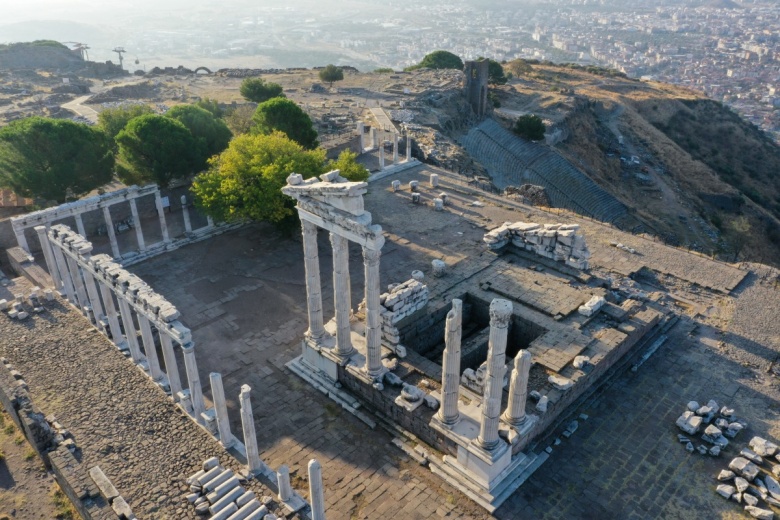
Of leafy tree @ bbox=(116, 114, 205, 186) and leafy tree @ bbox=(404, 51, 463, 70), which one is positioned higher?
leafy tree @ bbox=(116, 114, 205, 186)

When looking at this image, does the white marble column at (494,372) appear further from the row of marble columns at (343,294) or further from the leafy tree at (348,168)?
the leafy tree at (348,168)

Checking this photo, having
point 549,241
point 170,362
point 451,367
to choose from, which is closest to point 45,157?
point 170,362

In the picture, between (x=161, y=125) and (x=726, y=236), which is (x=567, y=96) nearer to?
(x=726, y=236)

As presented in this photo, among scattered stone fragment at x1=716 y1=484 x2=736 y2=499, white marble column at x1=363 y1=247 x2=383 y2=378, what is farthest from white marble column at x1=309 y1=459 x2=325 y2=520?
scattered stone fragment at x1=716 y1=484 x2=736 y2=499

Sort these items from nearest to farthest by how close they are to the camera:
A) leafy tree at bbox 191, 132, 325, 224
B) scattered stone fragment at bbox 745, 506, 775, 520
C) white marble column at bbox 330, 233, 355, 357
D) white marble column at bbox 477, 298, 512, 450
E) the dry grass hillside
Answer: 1. white marble column at bbox 477, 298, 512, 450
2. scattered stone fragment at bbox 745, 506, 775, 520
3. white marble column at bbox 330, 233, 355, 357
4. leafy tree at bbox 191, 132, 325, 224
5. the dry grass hillside

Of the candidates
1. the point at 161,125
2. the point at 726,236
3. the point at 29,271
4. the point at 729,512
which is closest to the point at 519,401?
the point at 729,512

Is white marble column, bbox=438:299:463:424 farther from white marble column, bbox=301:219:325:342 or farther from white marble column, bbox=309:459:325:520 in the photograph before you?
white marble column, bbox=301:219:325:342

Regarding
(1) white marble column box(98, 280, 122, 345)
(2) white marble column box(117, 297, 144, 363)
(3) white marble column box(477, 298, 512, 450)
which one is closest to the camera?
(3) white marble column box(477, 298, 512, 450)
